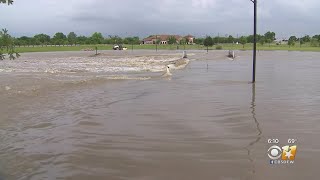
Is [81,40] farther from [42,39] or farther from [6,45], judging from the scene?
[6,45]

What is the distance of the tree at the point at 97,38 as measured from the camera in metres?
142

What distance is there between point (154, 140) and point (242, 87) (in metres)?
10.6

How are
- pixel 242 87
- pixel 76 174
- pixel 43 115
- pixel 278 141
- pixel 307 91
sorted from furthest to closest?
pixel 242 87 < pixel 307 91 < pixel 43 115 < pixel 278 141 < pixel 76 174

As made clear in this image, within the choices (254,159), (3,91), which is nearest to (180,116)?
(254,159)

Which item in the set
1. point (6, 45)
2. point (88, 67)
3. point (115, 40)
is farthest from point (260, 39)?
point (6, 45)

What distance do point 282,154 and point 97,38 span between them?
142 meters

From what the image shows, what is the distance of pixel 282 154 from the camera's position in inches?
294

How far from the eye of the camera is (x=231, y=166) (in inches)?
269

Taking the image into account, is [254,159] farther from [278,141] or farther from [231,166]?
[278,141]

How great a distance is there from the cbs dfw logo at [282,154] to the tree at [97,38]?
13698cm

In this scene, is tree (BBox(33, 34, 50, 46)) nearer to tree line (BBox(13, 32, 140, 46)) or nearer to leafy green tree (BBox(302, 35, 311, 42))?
tree line (BBox(13, 32, 140, 46))

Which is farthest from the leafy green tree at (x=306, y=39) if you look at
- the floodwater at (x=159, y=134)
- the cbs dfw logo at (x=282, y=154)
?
the cbs dfw logo at (x=282, y=154)

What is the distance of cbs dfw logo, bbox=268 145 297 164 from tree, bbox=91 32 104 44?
449 feet

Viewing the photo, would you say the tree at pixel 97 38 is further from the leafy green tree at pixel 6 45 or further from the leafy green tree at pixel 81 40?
the leafy green tree at pixel 6 45
